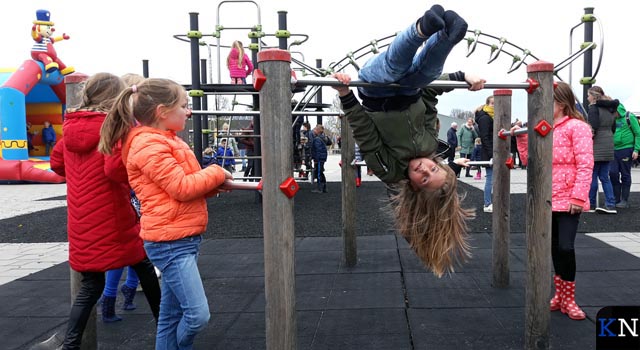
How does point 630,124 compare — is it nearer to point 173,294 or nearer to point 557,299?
point 557,299

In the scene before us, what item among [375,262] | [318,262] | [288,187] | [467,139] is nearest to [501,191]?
[375,262]

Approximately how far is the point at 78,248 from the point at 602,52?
215 inches

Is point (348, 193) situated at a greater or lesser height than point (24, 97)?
lesser

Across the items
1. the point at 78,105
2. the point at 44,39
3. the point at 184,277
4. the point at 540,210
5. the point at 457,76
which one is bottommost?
the point at 184,277

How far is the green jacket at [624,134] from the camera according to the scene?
7.62m

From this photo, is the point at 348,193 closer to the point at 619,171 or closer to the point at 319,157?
the point at 619,171

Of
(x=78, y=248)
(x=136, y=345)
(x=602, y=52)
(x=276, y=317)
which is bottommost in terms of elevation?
(x=136, y=345)

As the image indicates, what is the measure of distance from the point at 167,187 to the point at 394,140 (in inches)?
51.1

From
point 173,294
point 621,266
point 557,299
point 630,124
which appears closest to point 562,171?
point 557,299

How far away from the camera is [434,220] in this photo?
3.19m

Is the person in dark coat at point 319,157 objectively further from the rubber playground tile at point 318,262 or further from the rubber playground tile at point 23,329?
the rubber playground tile at point 23,329

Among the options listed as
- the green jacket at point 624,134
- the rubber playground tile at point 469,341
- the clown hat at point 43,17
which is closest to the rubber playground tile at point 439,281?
the rubber playground tile at point 469,341

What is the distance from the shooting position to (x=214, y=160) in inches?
362

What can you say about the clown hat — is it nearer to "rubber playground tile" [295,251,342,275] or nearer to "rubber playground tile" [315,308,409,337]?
"rubber playground tile" [295,251,342,275]
